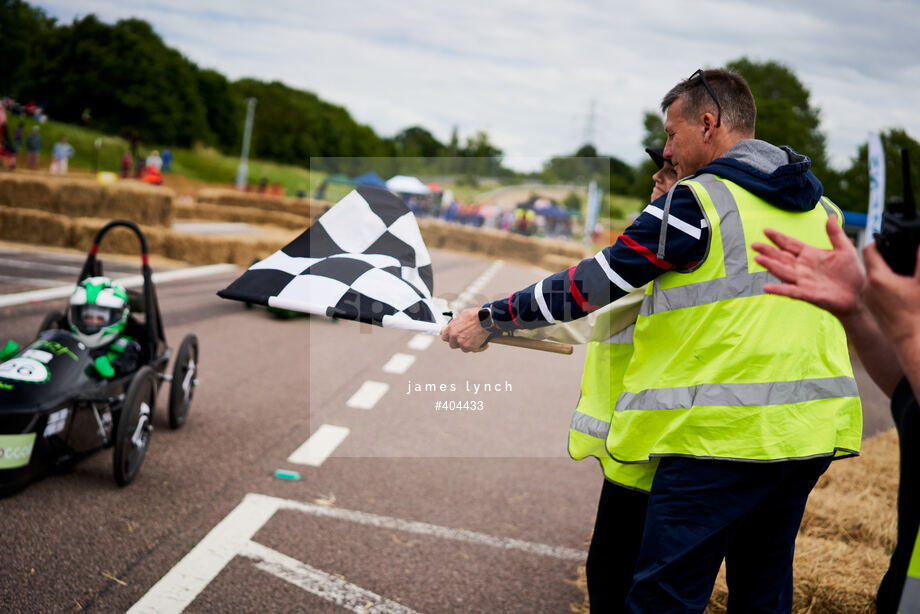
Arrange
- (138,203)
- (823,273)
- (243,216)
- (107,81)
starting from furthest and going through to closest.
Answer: (107,81), (243,216), (138,203), (823,273)

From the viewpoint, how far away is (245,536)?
4.17 m

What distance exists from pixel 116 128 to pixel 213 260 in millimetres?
56454

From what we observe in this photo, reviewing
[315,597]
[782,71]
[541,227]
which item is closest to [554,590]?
[315,597]

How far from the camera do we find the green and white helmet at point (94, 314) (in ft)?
16.4

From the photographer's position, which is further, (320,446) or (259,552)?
(320,446)

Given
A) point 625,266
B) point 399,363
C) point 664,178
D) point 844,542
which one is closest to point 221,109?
point 399,363

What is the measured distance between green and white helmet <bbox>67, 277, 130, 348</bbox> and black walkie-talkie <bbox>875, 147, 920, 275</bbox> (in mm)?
4676

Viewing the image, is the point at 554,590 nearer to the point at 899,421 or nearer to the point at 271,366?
the point at 899,421

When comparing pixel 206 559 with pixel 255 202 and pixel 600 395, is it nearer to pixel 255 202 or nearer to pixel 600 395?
pixel 600 395

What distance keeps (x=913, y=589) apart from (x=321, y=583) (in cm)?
283

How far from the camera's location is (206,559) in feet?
12.6

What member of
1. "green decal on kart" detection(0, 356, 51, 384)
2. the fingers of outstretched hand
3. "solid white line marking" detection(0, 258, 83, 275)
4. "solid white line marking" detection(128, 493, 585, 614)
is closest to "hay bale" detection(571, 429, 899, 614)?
"solid white line marking" detection(128, 493, 585, 614)

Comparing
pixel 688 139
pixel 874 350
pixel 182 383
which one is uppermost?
pixel 688 139

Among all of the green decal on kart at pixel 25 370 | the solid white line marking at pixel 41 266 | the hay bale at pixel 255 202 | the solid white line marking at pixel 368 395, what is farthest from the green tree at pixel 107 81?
the green decal on kart at pixel 25 370
